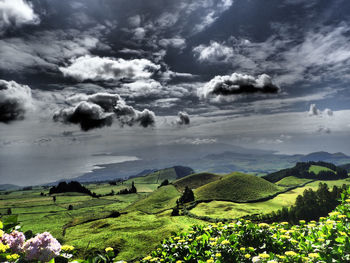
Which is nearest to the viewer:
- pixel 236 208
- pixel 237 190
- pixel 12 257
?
pixel 12 257

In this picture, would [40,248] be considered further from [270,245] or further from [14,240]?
[270,245]

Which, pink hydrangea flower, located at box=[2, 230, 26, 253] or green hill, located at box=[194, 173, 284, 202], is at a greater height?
pink hydrangea flower, located at box=[2, 230, 26, 253]

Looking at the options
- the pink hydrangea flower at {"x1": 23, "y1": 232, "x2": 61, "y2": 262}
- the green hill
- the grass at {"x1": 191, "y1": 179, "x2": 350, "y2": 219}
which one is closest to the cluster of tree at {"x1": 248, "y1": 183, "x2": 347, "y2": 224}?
the grass at {"x1": 191, "y1": 179, "x2": 350, "y2": 219}

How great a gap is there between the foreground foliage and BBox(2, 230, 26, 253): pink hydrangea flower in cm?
668

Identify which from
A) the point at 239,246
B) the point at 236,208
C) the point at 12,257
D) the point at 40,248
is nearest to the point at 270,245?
the point at 239,246

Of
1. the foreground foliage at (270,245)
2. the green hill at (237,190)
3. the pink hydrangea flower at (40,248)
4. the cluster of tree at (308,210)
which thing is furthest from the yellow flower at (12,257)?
the green hill at (237,190)

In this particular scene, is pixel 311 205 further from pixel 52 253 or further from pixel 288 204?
pixel 52 253

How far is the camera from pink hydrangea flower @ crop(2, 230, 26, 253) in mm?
4602

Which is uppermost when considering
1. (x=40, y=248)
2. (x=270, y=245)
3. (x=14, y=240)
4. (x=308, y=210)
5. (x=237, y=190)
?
(x=14, y=240)

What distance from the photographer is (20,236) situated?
4.79 meters

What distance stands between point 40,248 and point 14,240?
0.70m

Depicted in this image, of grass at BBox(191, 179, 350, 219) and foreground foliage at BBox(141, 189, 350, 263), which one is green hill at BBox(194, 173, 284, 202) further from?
foreground foliage at BBox(141, 189, 350, 263)

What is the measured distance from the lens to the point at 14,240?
4.69 metres

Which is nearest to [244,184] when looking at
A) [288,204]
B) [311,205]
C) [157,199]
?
[288,204]
